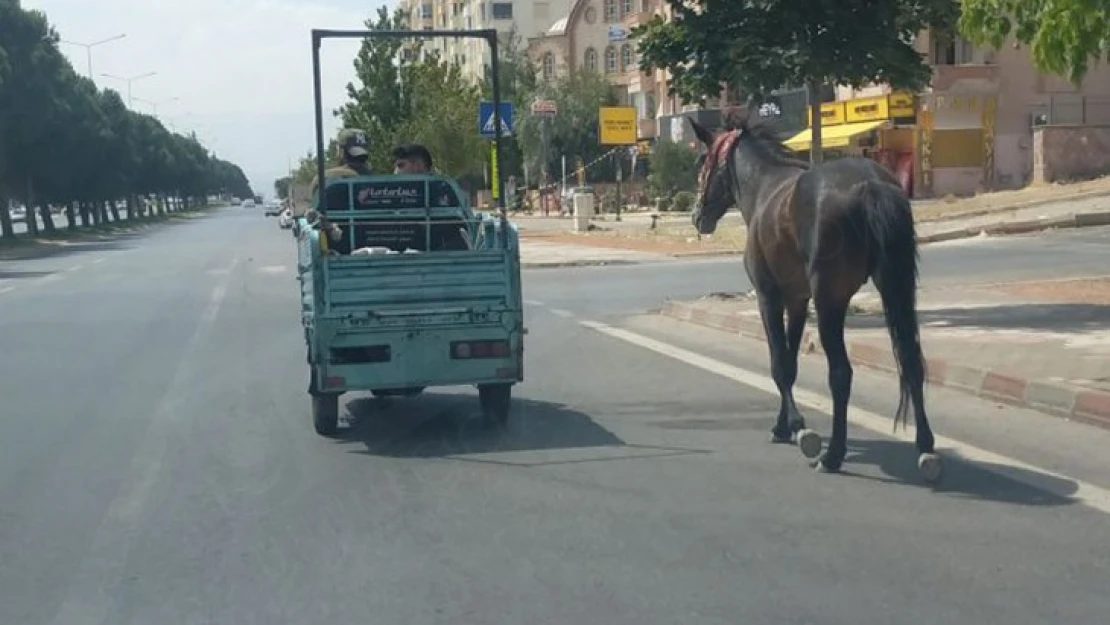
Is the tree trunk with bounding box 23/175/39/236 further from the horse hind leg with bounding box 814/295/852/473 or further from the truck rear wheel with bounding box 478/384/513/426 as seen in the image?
the horse hind leg with bounding box 814/295/852/473

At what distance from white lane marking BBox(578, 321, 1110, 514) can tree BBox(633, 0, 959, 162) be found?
3.36 m

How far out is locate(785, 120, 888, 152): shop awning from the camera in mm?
48781

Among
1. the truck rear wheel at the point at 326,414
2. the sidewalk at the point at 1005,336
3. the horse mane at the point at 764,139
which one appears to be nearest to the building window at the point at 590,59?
the sidewalk at the point at 1005,336

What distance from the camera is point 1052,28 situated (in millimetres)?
9586

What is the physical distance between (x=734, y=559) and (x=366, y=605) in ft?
5.56

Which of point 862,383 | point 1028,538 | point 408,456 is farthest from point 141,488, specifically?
point 862,383

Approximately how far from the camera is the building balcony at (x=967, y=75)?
1842 inches

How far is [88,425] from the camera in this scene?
35.9 feet

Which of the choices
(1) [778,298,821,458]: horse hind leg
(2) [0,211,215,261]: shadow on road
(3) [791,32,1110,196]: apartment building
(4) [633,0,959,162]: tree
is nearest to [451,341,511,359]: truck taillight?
(1) [778,298,821,458]: horse hind leg

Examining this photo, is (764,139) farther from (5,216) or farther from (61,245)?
(5,216)

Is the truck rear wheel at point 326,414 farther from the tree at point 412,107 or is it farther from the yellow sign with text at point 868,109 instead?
the yellow sign with text at point 868,109

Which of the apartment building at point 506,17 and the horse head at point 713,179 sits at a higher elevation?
the apartment building at point 506,17

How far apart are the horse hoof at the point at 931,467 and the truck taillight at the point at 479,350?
311 cm

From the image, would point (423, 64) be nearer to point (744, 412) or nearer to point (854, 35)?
point (854, 35)
